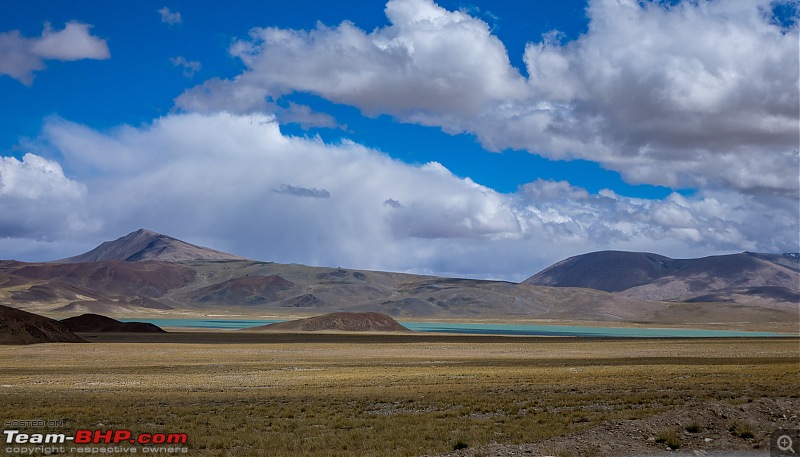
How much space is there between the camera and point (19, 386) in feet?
124

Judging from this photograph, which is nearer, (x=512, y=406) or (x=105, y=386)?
(x=512, y=406)

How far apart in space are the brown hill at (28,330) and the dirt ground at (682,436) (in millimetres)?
89442

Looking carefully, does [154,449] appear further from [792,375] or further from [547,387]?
[792,375]

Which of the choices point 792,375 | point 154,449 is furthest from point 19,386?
point 792,375

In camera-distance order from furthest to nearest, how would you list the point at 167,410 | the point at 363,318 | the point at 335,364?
the point at 363,318
the point at 335,364
the point at 167,410

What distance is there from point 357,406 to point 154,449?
978 centimetres

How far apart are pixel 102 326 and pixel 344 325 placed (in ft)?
170

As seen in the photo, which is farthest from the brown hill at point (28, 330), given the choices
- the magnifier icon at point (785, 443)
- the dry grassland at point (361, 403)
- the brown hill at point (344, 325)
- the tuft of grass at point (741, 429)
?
the magnifier icon at point (785, 443)

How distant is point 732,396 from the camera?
27656mm

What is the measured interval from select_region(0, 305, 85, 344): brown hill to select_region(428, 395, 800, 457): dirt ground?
293 feet

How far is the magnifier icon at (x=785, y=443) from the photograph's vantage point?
16.3m

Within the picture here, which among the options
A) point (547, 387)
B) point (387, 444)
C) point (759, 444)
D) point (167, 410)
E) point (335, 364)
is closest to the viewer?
point (759, 444)

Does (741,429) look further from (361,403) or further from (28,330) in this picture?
(28,330)

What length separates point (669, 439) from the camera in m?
17.9
